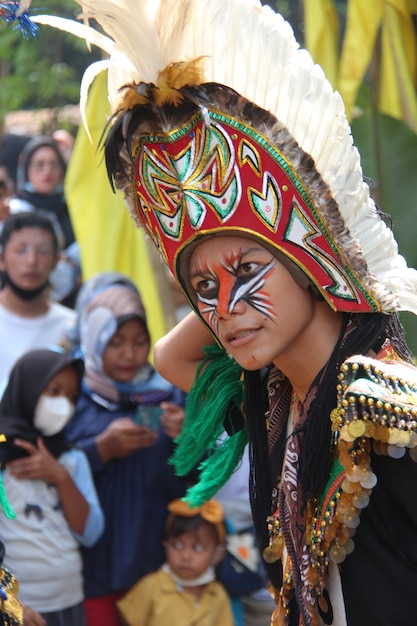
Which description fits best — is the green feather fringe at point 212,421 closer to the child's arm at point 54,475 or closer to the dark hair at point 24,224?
the child's arm at point 54,475

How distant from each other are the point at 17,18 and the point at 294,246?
0.81 meters

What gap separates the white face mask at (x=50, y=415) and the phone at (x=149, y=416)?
376 millimetres

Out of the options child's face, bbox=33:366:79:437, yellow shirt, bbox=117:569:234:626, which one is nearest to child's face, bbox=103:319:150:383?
child's face, bbox=33:366:79:437

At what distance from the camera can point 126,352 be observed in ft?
14.7

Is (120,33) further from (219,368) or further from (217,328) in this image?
(219,368)

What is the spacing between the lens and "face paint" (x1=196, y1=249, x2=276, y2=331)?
2.29 meters

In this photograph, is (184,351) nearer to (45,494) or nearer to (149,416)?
(45,494)

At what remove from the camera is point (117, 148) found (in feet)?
7.66

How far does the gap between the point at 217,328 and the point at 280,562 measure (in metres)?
0.67

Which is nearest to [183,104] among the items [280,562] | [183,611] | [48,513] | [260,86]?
[260,86]

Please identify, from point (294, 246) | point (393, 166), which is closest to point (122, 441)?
point (393, 166)

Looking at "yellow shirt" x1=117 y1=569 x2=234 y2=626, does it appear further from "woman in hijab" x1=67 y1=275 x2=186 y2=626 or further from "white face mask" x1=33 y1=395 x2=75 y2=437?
"white face mask" x1=33 y1=395 x2=75 y2=437

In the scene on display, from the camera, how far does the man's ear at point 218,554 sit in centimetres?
425

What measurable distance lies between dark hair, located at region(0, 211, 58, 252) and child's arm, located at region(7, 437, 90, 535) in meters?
1.57
